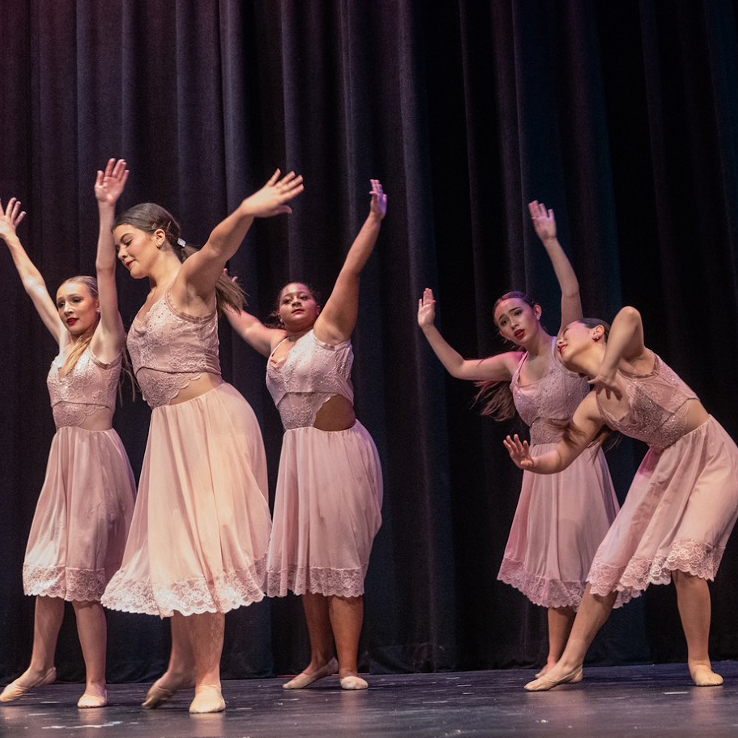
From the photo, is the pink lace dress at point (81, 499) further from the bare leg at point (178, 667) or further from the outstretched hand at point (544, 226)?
the outstretched hand at point (544, 226)

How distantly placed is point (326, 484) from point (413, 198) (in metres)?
1.71

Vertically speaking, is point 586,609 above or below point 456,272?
below

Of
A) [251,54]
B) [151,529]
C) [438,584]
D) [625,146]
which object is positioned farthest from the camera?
[251,54]

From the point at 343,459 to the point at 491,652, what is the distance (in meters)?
1.47

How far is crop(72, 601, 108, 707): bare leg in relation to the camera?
3.52 meters

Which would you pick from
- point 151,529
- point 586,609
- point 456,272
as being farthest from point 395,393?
point 151,529

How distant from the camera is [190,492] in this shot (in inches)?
125

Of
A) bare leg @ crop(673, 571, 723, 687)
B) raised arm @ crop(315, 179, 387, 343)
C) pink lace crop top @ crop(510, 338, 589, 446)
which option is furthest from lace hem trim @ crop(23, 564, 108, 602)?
bare leg @ crop(673, 571, 723, 687)

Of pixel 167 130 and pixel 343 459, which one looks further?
pixel 167 130

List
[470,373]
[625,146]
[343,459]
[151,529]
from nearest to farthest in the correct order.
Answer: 1. [151,529]
2. [343,459]
3. [470,373]
4. [625,146]

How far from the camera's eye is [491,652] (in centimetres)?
496

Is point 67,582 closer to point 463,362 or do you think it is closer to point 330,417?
point 330,417

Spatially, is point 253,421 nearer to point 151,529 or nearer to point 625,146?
point 151,529

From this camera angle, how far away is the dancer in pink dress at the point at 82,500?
3639mm
